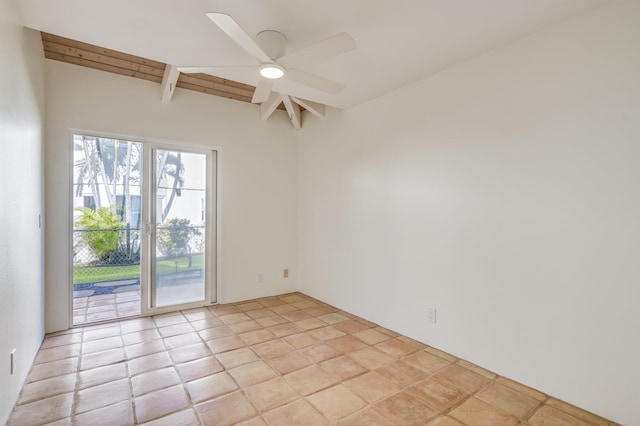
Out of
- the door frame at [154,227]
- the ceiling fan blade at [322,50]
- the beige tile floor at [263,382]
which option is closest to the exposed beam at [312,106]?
the door frame at [154,227]

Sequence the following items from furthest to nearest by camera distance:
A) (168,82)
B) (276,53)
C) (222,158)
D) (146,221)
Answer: (222,158) → (146,221) → (168,82) → (276,53)

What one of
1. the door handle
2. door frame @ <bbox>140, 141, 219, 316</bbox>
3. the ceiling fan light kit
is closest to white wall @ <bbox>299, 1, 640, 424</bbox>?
the ceiling fan light kit

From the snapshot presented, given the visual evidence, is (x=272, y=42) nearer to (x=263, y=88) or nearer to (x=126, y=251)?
(x=263, y=88)

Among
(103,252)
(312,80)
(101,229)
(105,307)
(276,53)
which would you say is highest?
(276,53)

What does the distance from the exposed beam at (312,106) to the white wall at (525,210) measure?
74 cm

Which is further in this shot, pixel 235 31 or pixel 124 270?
pixel 124 270

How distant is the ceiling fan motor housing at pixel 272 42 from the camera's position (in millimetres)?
2149

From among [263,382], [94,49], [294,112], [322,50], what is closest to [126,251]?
[94,49]

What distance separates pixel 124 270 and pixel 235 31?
166 inches

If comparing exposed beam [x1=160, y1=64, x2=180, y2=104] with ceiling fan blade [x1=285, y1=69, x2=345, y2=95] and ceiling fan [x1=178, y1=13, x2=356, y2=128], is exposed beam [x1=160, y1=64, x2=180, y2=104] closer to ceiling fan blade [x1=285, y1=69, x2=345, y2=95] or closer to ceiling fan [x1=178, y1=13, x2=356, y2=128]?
ceiling fan [x1=178, y1=13, x2=356, y2=128]

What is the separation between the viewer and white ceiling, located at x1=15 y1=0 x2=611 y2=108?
1.90m

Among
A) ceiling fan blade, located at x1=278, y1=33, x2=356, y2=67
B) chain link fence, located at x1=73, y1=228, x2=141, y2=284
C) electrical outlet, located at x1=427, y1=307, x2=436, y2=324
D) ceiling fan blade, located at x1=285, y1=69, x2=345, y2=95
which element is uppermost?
ceiling fan blade, located at x1=278, y1=33, x2=356, y2=67

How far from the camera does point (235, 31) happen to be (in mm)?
1728

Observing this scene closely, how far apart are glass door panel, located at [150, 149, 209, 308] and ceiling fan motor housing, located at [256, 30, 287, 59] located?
2190 millimetres
